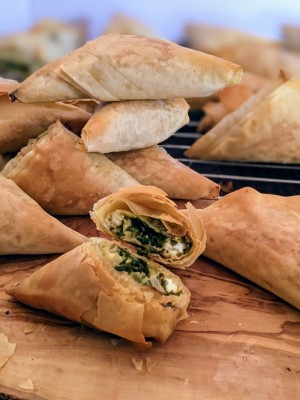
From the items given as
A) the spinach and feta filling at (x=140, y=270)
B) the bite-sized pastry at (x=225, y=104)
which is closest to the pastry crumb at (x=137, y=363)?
the spinach and feta filling at (x=140, y=270)

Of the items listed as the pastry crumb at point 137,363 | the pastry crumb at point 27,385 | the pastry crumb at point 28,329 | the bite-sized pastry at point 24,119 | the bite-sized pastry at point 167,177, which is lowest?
the pastry crumb at point 28,329

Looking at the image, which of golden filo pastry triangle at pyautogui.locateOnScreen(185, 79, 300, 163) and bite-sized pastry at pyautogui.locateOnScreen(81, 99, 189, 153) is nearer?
bite-sized pastry at pyautogui.locateOnScreen(81, 99, 189, 153)

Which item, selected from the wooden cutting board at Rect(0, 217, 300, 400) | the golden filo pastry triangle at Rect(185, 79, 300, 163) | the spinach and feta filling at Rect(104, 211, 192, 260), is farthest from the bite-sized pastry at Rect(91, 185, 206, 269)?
the golden filo pastry triangle at Rect(185, 79, 300, 163)

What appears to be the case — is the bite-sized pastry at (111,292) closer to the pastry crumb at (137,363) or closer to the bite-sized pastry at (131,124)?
the pastry crumb at (137,363)

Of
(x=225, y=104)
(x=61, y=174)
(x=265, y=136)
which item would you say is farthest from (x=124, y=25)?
(x=61, y=174)

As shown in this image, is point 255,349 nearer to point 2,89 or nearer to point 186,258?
point 186,258

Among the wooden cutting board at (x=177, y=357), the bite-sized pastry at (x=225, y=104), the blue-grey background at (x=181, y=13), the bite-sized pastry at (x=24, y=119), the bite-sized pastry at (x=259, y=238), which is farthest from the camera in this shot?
the blue-grey background at (x=181, y=13)

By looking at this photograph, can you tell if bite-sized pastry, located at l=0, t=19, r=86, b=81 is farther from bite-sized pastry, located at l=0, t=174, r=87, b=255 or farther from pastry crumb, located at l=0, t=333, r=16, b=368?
pastry crumb, located at l=0, t=333, r=16, b=368

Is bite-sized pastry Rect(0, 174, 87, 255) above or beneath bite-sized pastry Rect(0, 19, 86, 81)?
above
